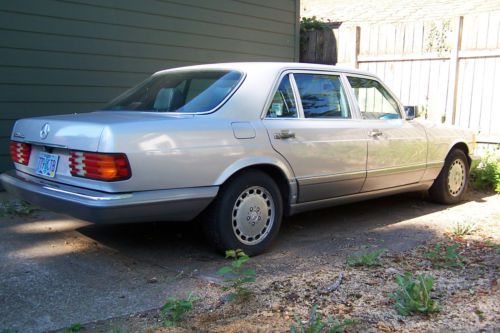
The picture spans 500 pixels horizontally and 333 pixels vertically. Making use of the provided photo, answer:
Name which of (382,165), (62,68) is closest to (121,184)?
(382,165)

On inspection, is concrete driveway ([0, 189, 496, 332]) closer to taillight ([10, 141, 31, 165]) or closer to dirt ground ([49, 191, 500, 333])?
dirt ground ([49, 191, 500, 333])

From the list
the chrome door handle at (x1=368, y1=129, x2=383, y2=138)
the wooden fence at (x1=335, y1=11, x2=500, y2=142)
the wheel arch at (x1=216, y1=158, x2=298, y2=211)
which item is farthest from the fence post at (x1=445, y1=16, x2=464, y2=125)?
the wheel arch at (x1=216, y1=158, x2=298, y2=211)

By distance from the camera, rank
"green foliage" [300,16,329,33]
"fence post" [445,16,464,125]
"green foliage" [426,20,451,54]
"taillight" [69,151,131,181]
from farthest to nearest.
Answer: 1. "green foliage" [300,16,329,33]
2. "green foliage" [426,20,451,54]
3. "fence post" [445,16,464,125]
4. "taillight" [69,151,131,181]

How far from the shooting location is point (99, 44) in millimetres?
7066

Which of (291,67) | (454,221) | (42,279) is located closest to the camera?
(42,279)

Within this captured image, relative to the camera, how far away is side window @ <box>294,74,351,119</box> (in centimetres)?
492

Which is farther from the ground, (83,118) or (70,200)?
(83,118)

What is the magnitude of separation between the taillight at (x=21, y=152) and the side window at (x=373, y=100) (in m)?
3.15

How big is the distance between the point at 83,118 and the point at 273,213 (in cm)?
176

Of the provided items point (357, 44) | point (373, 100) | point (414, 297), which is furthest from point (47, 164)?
point (357, 44)

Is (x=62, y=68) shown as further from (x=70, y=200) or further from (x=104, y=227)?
(x=70, y=200)

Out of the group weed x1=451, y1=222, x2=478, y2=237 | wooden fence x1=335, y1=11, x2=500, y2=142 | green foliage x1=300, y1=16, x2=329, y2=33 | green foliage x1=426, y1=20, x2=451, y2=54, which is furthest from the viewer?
green foliage x1=300, y1=16, x2=329, y2=33

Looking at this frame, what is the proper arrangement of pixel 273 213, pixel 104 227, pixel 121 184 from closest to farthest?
pixel 121 184, pixel 273 213, pixel 104 227

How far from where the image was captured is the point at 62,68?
265 inches
